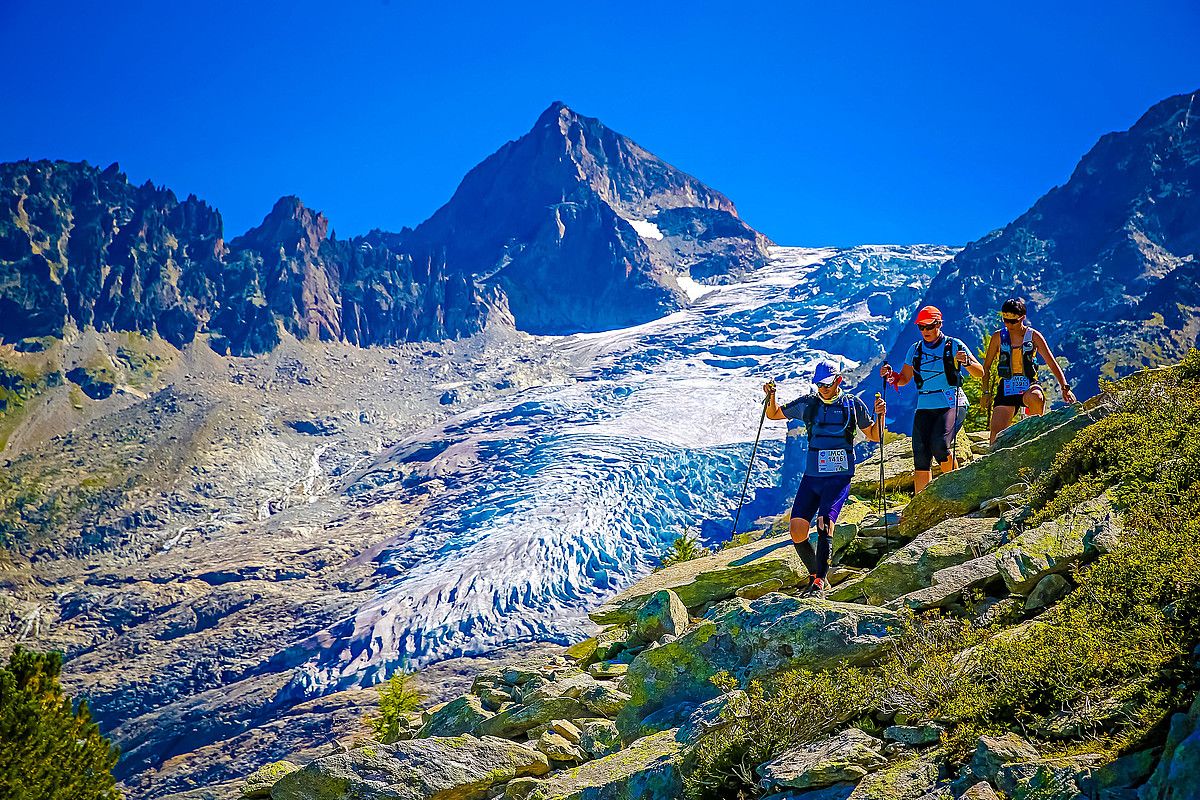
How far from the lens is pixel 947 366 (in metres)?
13.3

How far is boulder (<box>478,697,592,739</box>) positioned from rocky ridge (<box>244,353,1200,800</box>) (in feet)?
0.09

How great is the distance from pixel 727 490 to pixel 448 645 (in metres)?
71.3

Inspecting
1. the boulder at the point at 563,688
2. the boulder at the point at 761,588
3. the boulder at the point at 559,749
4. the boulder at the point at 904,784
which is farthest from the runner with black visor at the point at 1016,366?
the boulder at the point at 904,784

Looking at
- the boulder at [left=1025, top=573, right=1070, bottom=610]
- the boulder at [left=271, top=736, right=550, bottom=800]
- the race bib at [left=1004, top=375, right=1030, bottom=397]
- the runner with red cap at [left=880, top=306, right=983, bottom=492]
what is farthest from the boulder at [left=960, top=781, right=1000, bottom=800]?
the race bib at [left=1004, top=375, right=1030, bottom=397]

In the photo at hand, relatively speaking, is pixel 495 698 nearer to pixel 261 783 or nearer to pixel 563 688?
pixel 563 688

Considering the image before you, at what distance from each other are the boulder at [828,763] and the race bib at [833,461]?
4.59 m

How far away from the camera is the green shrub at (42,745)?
21.2 m

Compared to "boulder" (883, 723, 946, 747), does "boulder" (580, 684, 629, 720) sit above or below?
below

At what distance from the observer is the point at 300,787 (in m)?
9.55

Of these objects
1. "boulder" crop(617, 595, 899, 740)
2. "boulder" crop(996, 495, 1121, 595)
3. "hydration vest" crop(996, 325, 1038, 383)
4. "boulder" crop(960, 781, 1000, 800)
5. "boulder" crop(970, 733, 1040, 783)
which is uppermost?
"hydration vest" crop(996, 325, 1038, 383)

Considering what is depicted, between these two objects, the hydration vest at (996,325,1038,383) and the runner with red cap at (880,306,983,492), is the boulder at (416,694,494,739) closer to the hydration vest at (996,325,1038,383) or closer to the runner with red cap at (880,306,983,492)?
the runner with red cap at (880,306,983,492)

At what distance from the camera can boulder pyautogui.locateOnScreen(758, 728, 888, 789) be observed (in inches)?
258

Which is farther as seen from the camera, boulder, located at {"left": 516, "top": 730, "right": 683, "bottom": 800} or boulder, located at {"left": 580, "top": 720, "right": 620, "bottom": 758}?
boulder, located at {"left": 580, "top": 720, "right": 620, "bottom": 758}

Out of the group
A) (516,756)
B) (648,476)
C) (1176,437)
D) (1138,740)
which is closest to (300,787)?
(516,756)
